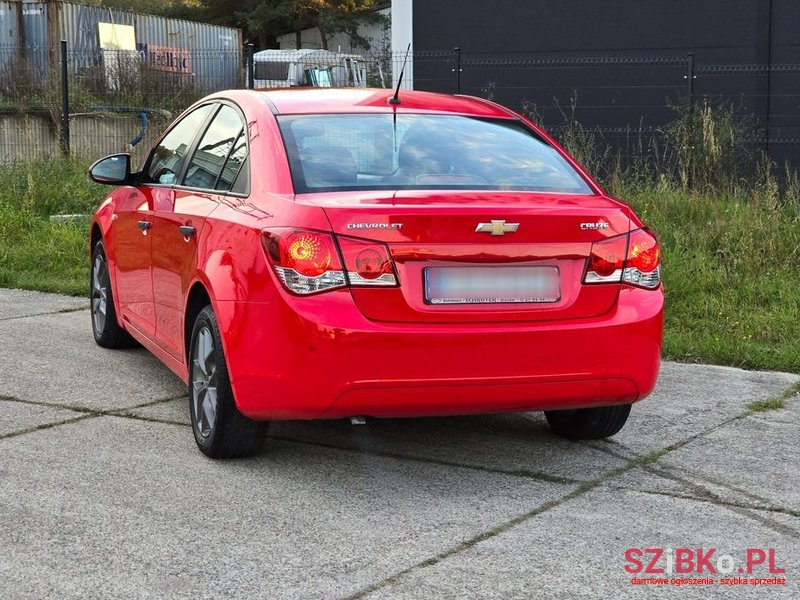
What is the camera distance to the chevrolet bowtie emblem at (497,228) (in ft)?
14.2

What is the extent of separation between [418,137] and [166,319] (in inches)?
60.5

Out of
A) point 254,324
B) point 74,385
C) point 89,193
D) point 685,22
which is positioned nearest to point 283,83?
point 685,22

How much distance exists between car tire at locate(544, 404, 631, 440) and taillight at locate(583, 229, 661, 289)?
0.70 m

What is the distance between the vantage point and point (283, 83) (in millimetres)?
29297

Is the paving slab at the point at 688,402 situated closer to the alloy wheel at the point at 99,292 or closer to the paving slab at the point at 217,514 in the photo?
the paving slab at the point at 217,514

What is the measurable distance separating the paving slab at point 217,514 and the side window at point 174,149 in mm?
1429

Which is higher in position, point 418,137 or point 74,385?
point 418,137

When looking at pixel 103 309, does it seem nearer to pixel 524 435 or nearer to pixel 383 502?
pixel 524 435

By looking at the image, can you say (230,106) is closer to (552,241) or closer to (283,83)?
(552,241)

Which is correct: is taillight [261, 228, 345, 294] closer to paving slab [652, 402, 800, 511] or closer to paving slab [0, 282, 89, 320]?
paving slab [652, 402, 800, 511]

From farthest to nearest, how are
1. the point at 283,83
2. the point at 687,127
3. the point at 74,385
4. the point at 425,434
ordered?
1. the point at 283,83
2. the point at 687,127
3. the point at 74,385
4. the point at 425,434

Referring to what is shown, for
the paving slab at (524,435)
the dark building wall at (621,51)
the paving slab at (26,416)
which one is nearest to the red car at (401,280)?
the paving slab at (524,435)

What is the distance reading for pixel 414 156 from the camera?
4961 millimetres

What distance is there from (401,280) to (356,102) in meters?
1.36
